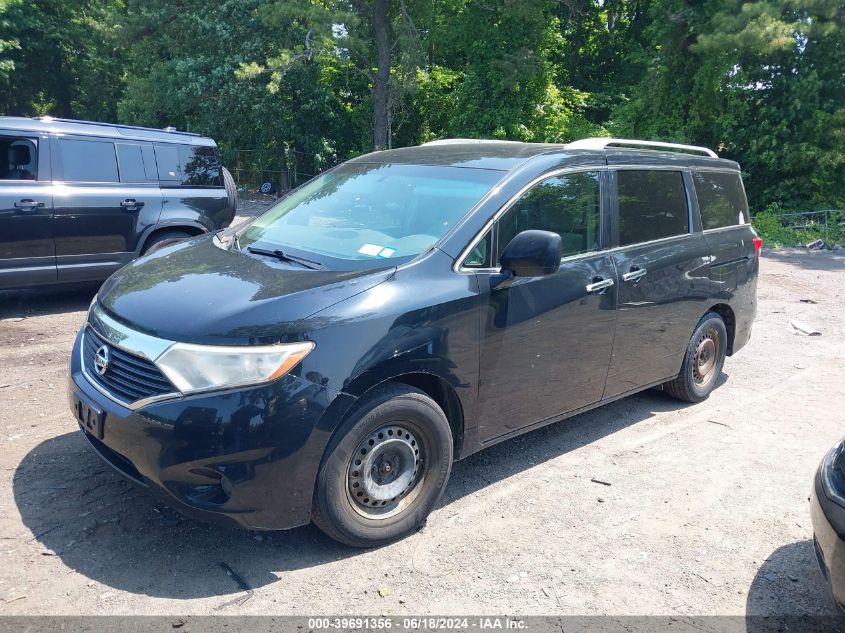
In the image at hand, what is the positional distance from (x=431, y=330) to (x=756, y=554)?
2.02 meters

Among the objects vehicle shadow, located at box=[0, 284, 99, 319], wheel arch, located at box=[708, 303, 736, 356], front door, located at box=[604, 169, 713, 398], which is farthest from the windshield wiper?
vehicle shadow, located at box=[0, 284, 99, 319]

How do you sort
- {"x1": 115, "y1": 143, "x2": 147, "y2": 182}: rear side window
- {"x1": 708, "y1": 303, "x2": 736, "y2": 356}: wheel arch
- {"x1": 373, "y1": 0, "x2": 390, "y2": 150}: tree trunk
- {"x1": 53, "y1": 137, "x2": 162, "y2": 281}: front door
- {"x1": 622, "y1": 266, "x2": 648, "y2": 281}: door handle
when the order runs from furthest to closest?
{"x1": 373, "y1": 0, "x2": 390, "y2": 150}: tree trunk → {"x1": 115, "y1": 143, "x2": 147, "y2": 182}: rear side window → {"x1": 53, "y1": 137, "x2": 162, "y2": 281}: front door → {"x1": 708, "y1": 303, "x2": 736, "y2": 356}: wheel arch → {"x1": 622, "y1": 266, "x2": 648, "y2": 281}: door handle

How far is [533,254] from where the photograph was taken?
364 centimetres

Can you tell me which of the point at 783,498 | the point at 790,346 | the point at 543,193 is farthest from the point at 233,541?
the point at 790,346

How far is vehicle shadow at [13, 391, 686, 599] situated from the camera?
3188 mm

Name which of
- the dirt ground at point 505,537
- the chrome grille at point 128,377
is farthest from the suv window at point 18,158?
the chrome grille at point 128,377

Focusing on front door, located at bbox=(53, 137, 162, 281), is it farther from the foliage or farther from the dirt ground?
the foliage

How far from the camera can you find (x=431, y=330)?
137 inches

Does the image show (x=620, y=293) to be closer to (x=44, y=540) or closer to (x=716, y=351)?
(x=716, y=351)

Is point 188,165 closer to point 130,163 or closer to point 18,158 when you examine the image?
point 130,163

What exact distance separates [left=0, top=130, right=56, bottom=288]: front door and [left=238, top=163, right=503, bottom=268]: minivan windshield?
3.69m

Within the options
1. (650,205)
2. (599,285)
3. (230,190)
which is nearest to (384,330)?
(599,285)

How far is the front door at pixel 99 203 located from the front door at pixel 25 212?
103 millimetres

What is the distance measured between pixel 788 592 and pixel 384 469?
1.98m
